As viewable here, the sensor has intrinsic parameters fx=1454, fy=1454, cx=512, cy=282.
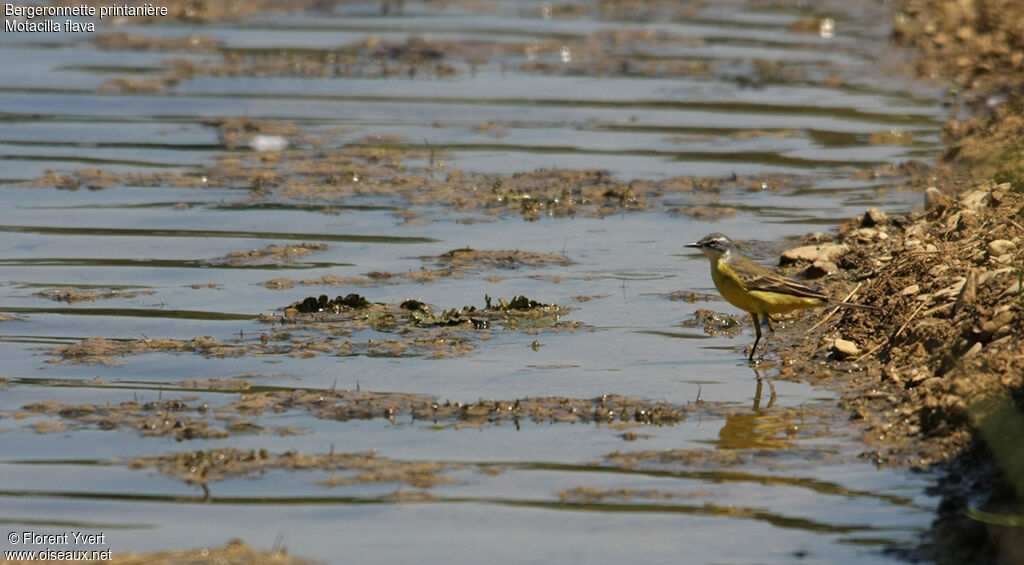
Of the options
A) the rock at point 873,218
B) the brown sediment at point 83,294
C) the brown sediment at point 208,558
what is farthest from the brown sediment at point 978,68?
the brown sediment at point 83,294

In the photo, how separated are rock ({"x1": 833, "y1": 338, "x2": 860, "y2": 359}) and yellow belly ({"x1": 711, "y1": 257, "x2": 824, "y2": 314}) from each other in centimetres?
37

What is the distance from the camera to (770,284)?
29.2 ft

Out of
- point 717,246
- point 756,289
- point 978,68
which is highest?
point 978,68

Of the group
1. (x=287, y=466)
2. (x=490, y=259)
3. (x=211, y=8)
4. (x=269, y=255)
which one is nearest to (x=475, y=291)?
(x=490, y=259)

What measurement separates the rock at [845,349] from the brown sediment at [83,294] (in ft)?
15.8

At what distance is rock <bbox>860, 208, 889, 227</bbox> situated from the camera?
11157mm

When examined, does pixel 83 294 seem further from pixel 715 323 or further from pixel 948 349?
pixel 948 349

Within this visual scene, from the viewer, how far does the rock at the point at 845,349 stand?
8641 mm

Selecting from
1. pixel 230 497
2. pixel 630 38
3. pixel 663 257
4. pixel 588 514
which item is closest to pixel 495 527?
pixel 588 514

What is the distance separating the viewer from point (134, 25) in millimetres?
22938

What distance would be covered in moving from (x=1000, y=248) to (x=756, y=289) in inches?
57.8

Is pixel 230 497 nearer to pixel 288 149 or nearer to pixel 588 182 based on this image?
pixel 588 182

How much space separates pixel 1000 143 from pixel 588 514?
849cm

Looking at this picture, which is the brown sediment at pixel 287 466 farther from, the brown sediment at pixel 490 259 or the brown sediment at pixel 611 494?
the brown sediment at pixel 490 259
